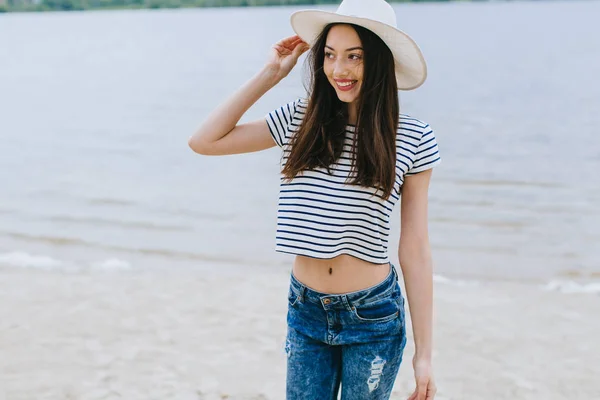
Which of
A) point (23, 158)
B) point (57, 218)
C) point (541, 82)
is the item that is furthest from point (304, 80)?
point (541, 82)

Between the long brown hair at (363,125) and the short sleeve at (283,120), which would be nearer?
the long brown hair at (363,125)

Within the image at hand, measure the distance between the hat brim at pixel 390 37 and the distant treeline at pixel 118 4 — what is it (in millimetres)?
92182

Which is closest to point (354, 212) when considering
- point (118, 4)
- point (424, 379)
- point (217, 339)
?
point (424, 379)

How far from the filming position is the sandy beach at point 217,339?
186 inches

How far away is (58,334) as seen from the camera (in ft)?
17.9

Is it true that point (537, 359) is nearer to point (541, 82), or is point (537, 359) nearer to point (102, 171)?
point (102, 171)

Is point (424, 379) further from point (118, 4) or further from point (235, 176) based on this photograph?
point (118, 4)

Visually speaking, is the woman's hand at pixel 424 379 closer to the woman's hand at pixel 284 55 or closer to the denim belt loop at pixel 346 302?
the denim belt loop at pixel 346 302

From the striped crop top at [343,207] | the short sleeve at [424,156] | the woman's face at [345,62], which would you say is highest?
the woman's face at [345,62]

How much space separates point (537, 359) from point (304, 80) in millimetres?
3370

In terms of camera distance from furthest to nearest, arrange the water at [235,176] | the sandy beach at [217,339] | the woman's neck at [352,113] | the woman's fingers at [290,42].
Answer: the water at [235,176], the sandy beach at [217,339], the woman's fingers at [290,42], the woman's neck at [352,113]

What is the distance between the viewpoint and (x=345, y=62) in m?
2.56

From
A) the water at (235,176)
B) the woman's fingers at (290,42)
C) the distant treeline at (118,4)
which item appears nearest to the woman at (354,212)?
the woman's fingers at (290,42)

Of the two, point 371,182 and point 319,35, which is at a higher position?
point 319,35
